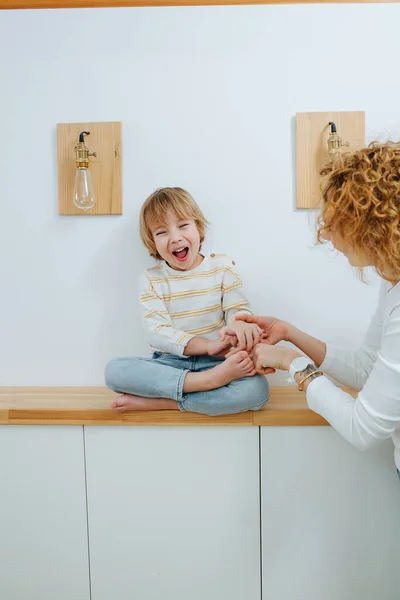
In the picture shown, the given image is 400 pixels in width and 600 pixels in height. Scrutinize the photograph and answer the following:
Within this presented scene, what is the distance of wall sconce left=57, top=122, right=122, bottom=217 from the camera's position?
1.83 m

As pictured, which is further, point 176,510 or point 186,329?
point 186,329

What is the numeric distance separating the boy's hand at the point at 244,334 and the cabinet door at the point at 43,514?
479 millimetres

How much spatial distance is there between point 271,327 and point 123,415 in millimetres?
467

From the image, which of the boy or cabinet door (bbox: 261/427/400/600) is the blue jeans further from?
cabinet door (bbox: 261/427/400/600)

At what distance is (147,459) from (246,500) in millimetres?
281

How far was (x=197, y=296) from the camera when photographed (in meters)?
1.71

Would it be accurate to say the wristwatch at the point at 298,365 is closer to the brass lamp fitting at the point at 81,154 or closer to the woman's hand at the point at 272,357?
the woman's hand at the point at 272,357

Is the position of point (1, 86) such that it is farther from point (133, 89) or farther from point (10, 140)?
point (133, 89)

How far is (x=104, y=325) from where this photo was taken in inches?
74.2

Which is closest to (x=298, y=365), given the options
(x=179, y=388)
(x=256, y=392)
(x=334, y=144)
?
(x=256, y=392)

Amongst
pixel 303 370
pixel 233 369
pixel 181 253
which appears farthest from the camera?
pixel 181 253

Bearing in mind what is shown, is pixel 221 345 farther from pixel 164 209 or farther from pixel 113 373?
pixel 164 209

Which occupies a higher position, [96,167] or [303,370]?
[96,167]

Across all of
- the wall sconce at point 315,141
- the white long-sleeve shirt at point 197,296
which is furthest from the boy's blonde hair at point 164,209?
the wall sconce at point 315,141
